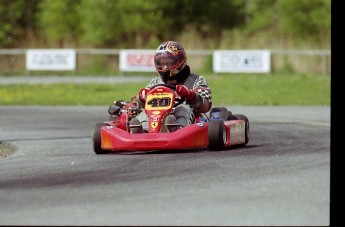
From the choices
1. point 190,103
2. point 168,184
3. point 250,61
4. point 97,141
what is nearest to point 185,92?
point 190,103

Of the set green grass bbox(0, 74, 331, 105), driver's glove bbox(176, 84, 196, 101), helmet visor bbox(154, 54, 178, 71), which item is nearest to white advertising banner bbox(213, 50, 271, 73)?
green grass bbox(0, 74, 331, 105)

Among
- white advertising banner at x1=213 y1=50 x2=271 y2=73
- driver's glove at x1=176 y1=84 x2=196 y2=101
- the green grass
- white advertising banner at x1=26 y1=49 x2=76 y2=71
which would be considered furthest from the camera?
white advertising banner at x1=26 y1=49 x2=76 y2=71

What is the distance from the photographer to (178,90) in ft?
42.6

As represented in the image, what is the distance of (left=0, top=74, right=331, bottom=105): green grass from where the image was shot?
87.7 ft

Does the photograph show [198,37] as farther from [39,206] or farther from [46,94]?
[39,206]

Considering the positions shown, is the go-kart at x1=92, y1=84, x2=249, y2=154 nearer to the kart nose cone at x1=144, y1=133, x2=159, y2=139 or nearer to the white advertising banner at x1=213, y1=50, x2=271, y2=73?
the kart nose cone at x1=144, y1=133, x2=159, y2=139

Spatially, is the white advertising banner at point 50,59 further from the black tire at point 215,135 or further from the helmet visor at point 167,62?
the black tire at point 215,135

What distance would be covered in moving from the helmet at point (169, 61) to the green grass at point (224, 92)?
12.1m

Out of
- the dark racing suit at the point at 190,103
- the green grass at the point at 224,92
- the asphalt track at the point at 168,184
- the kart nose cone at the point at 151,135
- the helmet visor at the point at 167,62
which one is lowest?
the green grass at the point at 224,92

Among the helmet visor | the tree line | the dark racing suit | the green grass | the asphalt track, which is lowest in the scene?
the green grass

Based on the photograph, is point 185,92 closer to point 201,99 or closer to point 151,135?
point 201,99

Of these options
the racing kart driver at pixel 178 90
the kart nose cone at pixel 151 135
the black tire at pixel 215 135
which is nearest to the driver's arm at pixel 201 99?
the racing kart driver at pixel 178 90

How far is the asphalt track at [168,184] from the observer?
25.5 feet

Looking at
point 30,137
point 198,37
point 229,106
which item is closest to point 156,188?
point 30,137
